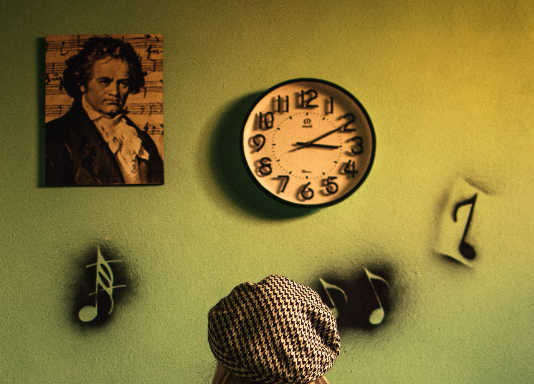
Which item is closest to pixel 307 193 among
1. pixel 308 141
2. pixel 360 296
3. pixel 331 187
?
pixel 331 187

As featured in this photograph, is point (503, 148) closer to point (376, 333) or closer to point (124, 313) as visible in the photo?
point (376, 333)

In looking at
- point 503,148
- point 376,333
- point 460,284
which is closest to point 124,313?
point 376,333

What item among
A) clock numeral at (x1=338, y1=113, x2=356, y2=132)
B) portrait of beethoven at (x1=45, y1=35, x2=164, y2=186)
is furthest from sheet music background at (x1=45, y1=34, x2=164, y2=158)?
clock numeral at (x1=338, y1=113, x2=356, y2=132)

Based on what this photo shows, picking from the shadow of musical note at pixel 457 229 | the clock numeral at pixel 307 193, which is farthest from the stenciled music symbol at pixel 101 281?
the shadow of musical note at pixel 457 229

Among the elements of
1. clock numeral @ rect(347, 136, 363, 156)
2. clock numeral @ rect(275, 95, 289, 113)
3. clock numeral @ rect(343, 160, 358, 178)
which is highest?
clock numeral @ rect(275, 95, 289, 113)

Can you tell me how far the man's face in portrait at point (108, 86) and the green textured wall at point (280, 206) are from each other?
0.15m

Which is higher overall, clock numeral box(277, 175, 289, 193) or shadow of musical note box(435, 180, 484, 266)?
clock numeral box(277, 175, 289, 193)

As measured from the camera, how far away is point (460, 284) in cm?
154

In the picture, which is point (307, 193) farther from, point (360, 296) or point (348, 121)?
point (360, 296)

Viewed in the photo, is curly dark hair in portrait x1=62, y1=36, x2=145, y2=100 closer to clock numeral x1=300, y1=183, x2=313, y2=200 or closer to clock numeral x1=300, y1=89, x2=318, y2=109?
clock numeral x1=300, y1=89, x2=318, y2=109

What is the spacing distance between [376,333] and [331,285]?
26 cm

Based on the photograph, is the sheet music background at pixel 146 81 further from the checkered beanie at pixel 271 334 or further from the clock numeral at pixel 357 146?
the checkered beanie at pixel 271 334

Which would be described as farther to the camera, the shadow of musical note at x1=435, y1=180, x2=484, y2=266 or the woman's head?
the shadow of musical note at x1=435, y1=180, x2=484, y2=266

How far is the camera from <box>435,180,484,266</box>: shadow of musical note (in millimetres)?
1543
